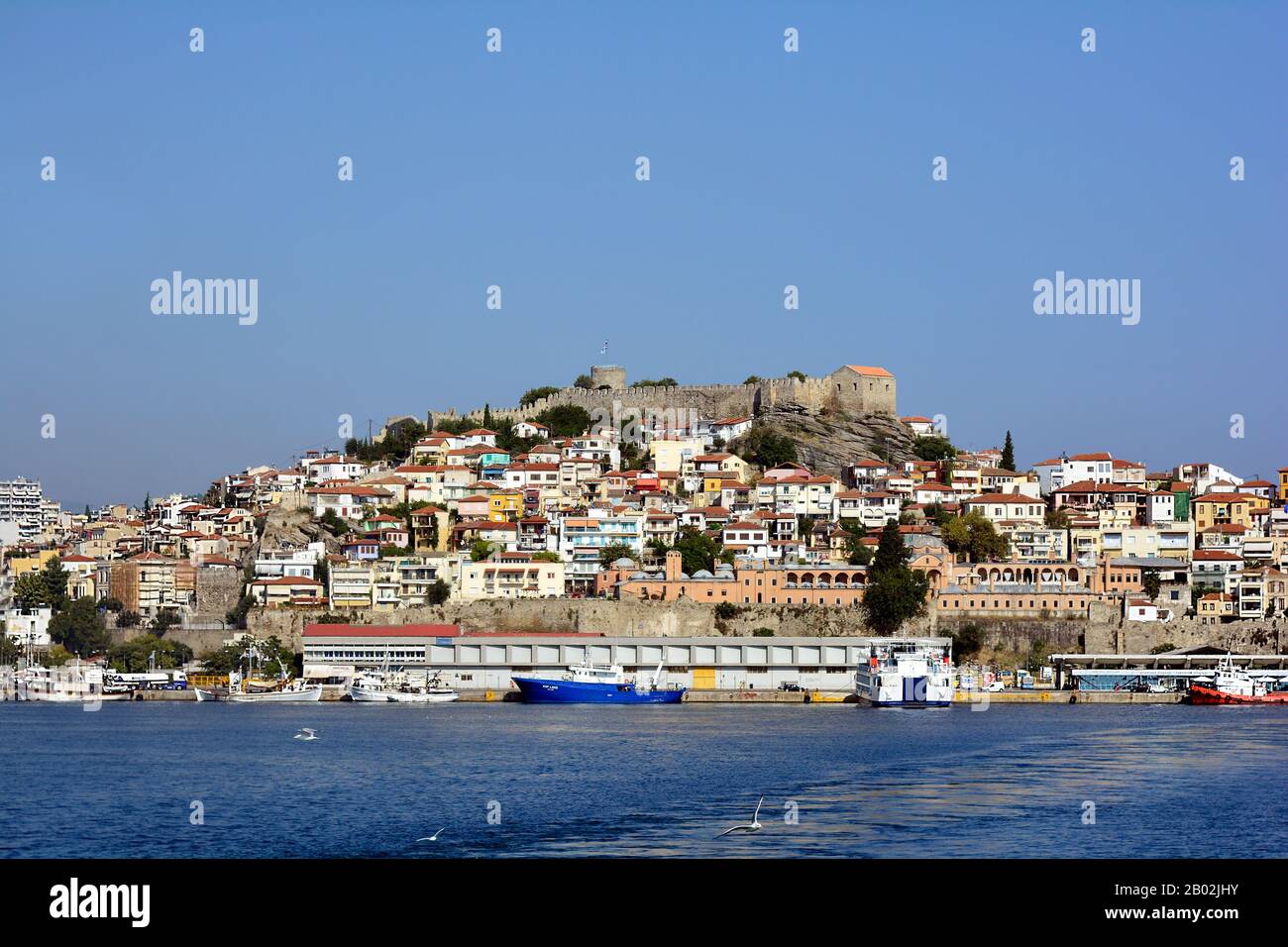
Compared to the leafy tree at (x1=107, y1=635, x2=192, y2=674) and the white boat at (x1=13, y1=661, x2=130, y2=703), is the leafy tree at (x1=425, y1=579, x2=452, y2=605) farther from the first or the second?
the white boat at (x1=13, y1=661, x2=130, y2=703)

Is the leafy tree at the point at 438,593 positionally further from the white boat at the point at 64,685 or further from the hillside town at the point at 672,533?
the white boat at the point at 64,685

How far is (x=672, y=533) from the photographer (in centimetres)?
6384

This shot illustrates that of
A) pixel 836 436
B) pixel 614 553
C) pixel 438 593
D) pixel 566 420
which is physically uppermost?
pixel 566 420

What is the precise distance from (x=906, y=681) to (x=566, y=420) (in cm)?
3162

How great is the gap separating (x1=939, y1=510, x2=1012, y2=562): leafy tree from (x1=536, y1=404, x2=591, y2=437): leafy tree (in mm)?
19965

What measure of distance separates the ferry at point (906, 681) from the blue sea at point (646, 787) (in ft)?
21.3

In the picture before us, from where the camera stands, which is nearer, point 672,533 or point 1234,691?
point 1234,691

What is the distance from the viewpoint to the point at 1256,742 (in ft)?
111

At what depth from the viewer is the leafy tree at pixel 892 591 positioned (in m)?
56.2

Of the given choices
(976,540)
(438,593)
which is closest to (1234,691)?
(976,540)

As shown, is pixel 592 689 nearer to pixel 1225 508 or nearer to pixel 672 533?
pixel 672 533

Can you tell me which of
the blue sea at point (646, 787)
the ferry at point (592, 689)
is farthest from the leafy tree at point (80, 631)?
the blue sea at point (646, 787)
